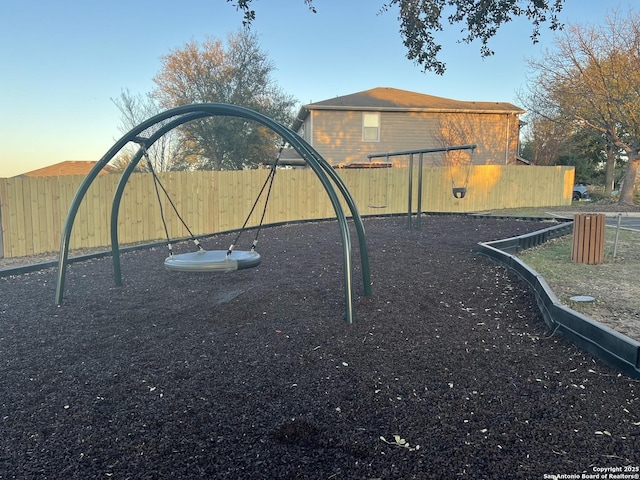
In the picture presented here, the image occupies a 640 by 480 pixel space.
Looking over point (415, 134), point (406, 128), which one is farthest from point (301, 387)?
point (415, 134)

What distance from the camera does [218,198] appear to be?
11.2m

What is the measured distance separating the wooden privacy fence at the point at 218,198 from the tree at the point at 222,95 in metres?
10.2

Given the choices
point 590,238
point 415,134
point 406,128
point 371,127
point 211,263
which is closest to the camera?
point 211,263

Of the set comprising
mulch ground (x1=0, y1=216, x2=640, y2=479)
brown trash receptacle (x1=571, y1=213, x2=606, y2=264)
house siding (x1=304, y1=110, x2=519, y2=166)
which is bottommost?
mulch ground (x1=0, y1=216, x2=640, y2=479)

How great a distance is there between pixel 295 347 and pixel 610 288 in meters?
3.77

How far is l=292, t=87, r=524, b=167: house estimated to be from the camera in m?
20.3

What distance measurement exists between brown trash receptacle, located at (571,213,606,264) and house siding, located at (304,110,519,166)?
1430 centimetres

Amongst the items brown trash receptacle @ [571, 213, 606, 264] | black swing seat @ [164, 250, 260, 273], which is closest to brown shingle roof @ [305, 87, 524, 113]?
brown trash receptacle @ [571, 213, 606, 264]

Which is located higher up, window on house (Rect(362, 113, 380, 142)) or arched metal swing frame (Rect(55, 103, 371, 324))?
window on house (Rect(362, 113, 380, 142))

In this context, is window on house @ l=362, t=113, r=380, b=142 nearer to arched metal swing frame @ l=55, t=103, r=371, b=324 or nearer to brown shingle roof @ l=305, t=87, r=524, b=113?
brown shingle roof @ l=305, t=87, r=524, b=113

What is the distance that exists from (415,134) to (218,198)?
12440 millimetres

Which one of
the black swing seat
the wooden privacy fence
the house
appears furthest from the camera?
the house

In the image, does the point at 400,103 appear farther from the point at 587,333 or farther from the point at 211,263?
the point at 587,333

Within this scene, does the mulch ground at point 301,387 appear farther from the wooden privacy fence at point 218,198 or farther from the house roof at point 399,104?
the house roof at point 399,104
